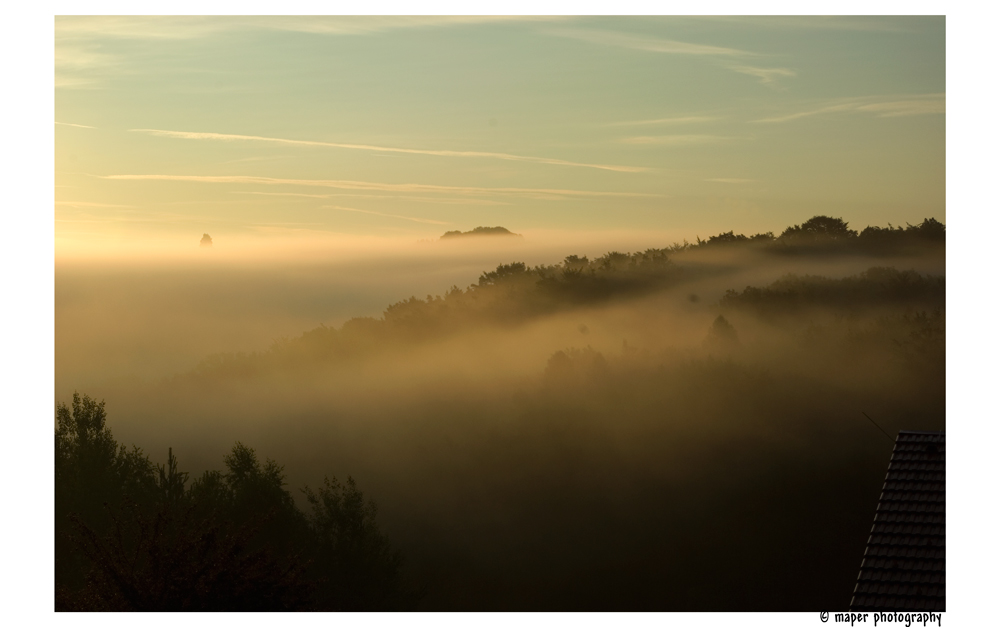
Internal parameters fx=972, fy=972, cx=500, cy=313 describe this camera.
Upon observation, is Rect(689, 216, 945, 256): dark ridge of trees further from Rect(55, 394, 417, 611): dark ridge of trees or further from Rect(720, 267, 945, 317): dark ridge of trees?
Rect(55, 394, 417, 611): dark ridge of trees

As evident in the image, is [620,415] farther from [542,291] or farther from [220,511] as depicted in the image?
[220,511]

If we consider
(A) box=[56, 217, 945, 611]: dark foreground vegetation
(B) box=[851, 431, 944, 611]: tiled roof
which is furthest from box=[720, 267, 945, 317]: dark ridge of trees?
(B) box=[851, 431, 944, 611]: tiled roof

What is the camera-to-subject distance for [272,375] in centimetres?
13362

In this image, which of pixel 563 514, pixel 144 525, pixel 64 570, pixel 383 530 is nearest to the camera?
pixel 144 525

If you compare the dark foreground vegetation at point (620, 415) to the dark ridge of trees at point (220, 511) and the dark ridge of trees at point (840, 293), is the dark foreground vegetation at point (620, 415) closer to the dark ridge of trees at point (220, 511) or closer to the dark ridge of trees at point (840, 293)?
the dark ridge of trees at point (840, 293)

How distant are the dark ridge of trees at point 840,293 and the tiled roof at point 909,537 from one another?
114360 millimetres

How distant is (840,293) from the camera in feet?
436

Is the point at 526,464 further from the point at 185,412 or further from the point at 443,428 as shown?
the point at 185,412

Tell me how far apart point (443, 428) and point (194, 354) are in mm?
33946

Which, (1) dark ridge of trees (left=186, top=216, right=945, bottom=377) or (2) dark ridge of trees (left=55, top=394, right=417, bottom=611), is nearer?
(2) dark ridge of trees (left=55, top=394, right=417, bottom=611)

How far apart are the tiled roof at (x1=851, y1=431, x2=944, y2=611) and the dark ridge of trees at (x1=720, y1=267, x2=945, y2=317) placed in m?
114

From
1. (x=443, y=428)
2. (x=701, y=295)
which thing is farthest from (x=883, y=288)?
(x=443, y=428)

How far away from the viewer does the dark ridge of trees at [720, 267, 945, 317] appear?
404 feet

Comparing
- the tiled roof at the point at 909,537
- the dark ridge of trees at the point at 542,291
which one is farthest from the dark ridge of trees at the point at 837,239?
the tiled roof at the point at 909,537
